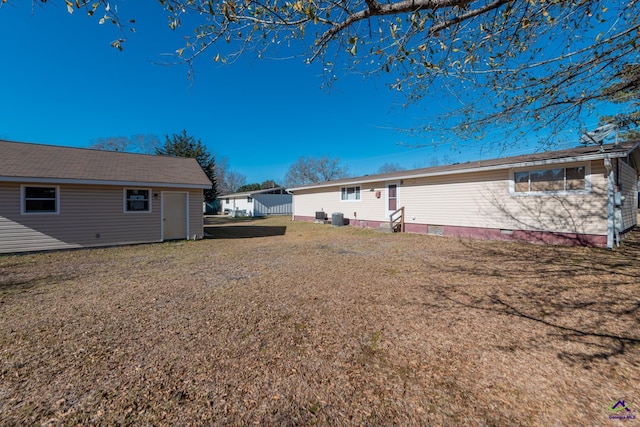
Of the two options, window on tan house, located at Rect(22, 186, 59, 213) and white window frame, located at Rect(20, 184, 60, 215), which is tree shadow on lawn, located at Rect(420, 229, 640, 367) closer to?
white window frame, located at Rect(20, 184, 60, 215)

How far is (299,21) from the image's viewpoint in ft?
9.29

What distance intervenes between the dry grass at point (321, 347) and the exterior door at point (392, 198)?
8.03 meters

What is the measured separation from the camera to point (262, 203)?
28.7 meters

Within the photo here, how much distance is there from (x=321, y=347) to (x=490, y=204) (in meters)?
9.69

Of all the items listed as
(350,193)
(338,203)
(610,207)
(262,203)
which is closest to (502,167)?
(610,207)

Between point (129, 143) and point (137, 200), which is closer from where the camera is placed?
point (137, 200)

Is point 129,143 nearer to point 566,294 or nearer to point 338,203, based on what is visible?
point 338,203

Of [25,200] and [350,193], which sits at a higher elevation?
[350,193]

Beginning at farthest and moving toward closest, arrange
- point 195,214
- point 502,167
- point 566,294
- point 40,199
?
point 195,214
point 502,167
point 40,199
point 566,294

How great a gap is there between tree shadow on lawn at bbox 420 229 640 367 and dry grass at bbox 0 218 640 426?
0.03 metres

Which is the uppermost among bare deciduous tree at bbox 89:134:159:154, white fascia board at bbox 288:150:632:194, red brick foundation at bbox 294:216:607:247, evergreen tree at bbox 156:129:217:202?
bare deciduous tree at bbox 89:134:159:154

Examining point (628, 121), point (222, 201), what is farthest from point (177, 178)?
point (222, 201)

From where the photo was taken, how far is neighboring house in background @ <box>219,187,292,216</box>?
2830 cm

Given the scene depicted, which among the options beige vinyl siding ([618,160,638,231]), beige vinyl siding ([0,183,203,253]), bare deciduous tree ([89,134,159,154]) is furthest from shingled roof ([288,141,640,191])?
bare deciduous tree ([89,134,159,154])
